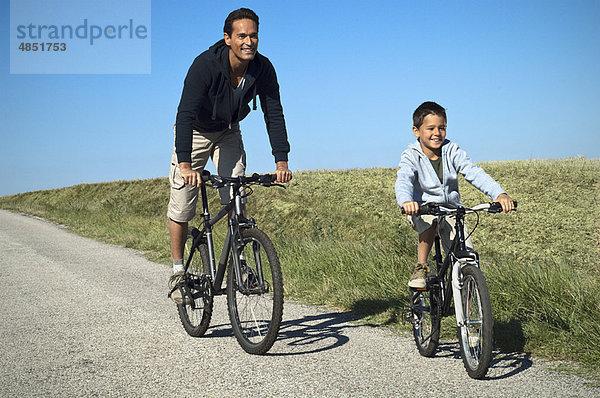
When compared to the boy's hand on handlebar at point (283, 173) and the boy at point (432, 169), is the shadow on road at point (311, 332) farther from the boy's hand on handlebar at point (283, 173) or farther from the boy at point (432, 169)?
the boy's hand on handlebar at point (283, 173)

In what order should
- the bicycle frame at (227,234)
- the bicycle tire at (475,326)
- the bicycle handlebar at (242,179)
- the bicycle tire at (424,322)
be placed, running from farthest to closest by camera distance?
the bicycle frame at (227,234) < the bicycle handlebar at (242,179) < the bicycle tire at (424,322) < the bicycle tire at (475,326)

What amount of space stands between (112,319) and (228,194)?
Answer: 1806 millimetres

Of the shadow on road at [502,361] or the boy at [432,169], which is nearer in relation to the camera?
the shadow on road at [502,361]

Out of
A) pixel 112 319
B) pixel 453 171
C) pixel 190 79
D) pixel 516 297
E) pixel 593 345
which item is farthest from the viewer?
pixel 112 319

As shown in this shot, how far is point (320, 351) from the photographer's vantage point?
410 cm

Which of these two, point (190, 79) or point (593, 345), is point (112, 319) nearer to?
point (190, 79)

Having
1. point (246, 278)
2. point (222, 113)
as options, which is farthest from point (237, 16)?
point (246, 278)

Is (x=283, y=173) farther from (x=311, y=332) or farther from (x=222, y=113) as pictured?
(x=311, y=332)

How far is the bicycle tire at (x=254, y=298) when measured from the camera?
3.83 meters

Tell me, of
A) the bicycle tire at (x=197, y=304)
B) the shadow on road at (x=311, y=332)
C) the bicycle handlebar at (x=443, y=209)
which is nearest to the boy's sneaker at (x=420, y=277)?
the bicycle handlebar at (x=443, y=209)

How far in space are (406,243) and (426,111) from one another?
10.4 ft

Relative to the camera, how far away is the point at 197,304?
4.73m

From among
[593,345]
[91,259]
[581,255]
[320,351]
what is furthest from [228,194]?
[581,255]

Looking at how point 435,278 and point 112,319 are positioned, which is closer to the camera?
point 435,278
